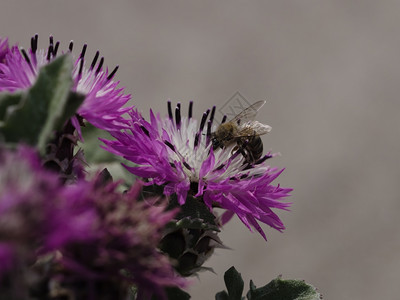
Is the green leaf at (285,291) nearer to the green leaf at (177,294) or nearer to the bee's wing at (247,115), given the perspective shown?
the green leaf at (177,294)

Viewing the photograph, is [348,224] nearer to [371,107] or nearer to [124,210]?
[371,107]

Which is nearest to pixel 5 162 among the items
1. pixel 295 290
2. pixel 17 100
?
pixel 17 100

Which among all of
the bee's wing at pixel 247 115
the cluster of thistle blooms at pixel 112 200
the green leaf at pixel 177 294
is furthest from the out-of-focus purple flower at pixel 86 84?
the bee's wing at pixel 247 115

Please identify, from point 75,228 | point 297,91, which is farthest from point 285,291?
point 297,91

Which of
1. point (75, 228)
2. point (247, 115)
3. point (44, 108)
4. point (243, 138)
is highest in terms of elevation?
point (247, 115)

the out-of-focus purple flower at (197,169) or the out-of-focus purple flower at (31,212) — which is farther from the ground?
the out-of-focus purple flower at (197,169)

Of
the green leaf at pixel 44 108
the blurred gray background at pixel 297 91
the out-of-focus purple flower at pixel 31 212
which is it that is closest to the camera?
the out-of-focus purple flower at pixel 31 212

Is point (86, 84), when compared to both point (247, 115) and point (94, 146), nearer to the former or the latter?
point (94, 146)
